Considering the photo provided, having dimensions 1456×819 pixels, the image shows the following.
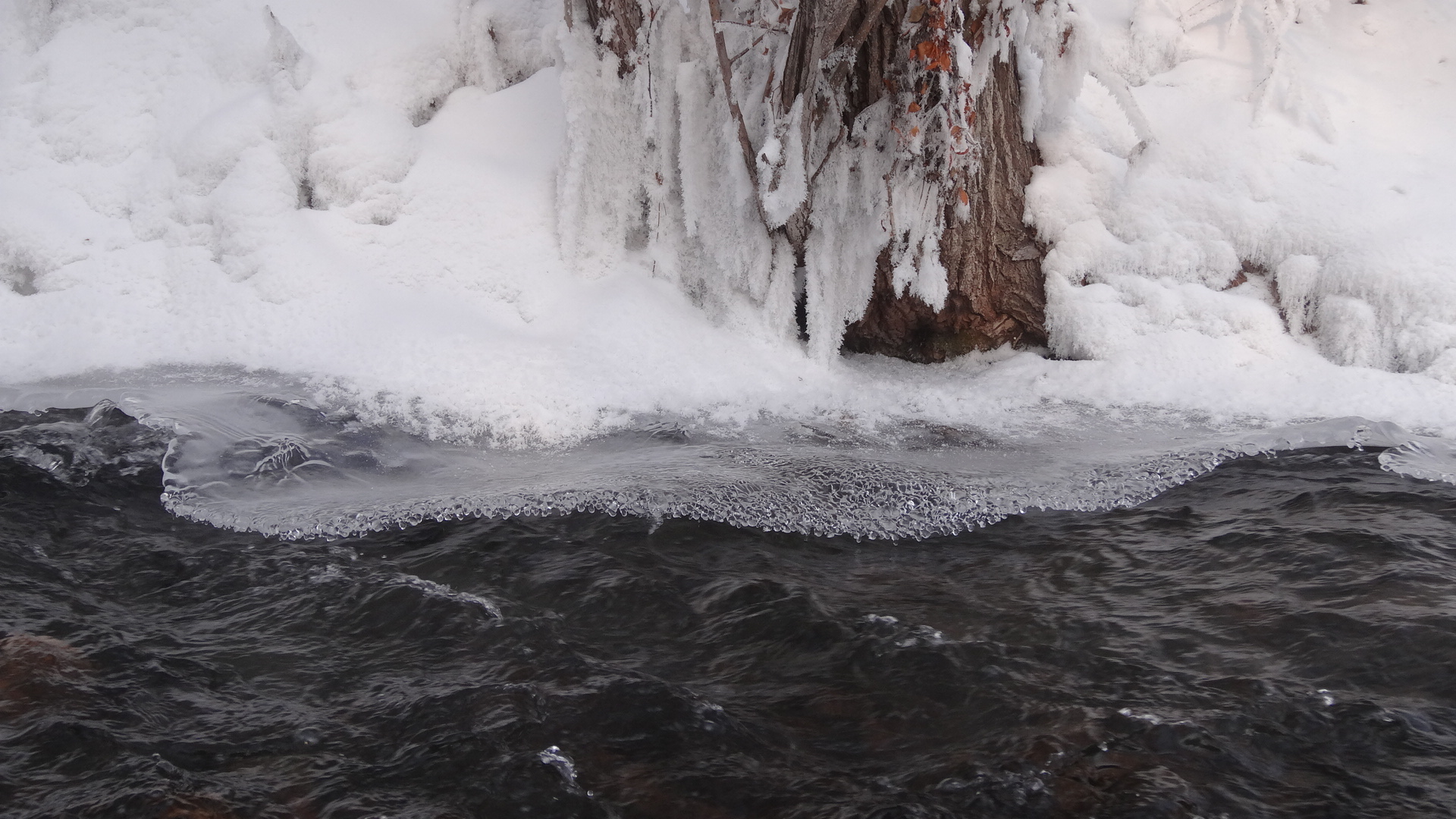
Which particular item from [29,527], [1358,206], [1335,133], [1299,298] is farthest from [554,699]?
[1335,133]

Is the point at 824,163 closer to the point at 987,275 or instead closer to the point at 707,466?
the point at 987,275

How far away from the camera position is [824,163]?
16.6 ft

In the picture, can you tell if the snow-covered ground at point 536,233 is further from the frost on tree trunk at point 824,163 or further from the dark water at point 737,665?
the dark water at point 737,665

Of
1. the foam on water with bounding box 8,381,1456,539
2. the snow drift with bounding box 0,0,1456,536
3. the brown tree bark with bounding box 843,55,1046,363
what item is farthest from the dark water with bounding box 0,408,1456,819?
the brown tree bark with bounding box 843,55,1046,363

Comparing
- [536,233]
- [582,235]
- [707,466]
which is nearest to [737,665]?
[707,466]

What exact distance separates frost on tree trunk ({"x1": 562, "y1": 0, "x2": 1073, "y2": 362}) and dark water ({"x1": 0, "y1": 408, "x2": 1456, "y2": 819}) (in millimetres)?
1851

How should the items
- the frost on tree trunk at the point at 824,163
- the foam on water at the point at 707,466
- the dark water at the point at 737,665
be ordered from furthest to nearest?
the frost on tree trunk at the point at 824,163 → the foam on water at the point at 707,466 → the dark water at the point at 737,665

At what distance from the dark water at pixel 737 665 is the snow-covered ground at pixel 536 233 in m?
1.05

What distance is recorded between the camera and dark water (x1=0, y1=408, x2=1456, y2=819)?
7.82 feet

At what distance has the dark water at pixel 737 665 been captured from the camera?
238 centimetres

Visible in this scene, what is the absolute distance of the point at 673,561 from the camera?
3445 millimetres

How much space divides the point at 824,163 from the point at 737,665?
298 centimetres

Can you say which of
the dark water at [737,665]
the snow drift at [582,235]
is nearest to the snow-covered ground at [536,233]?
the snow drift at [582,235]

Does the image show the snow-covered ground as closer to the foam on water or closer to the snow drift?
the snow drift
